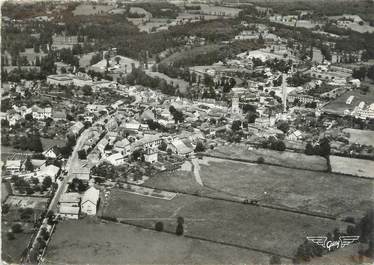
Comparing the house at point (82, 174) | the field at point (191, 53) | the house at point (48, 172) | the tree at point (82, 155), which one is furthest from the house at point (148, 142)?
the field at point (191, 53)

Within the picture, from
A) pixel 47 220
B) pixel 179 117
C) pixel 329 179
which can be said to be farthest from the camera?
pixel 179 117

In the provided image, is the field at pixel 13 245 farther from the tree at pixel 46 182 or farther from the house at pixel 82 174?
the house at pixel 82 174

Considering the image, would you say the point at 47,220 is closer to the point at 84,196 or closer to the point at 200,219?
the point at 84,196

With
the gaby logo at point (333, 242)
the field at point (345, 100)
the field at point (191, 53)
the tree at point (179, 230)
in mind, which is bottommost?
the field at point (191, 53)

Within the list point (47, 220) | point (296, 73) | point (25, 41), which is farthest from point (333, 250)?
point (25, 41)

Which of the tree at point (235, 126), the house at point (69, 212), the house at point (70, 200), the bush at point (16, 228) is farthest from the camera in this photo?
the tree at point (235, 126)

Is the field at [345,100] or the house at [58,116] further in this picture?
the field at [345,100]

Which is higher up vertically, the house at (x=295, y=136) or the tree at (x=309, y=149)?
the tree at (x=309, y=149)
